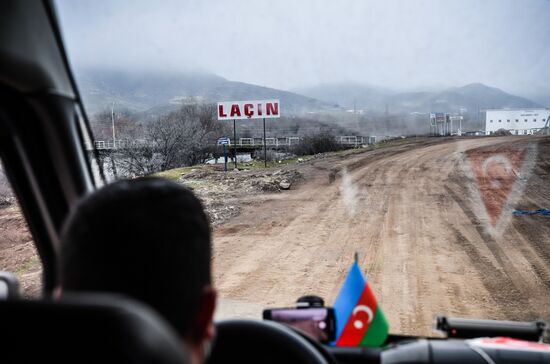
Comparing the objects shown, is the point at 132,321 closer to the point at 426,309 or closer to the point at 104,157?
the point at 104,157

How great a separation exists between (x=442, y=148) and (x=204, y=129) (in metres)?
13.2

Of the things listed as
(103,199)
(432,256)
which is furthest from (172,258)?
(432,256)

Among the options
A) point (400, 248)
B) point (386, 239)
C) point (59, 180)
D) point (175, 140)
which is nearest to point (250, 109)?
point (175, 140)

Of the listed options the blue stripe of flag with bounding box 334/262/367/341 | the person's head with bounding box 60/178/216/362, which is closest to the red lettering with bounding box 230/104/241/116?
the blue stripe of flag with bounding box 334/262/367/341

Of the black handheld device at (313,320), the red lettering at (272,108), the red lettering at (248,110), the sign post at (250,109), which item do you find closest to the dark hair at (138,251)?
the black handheld device at (313,320)

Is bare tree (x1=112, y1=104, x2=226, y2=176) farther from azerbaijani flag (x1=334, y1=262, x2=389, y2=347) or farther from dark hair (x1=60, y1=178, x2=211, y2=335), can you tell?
dark hair (x1=60, y1=178, x2=211, y2=335)

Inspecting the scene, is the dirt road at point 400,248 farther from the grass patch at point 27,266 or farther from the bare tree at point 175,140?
the grass patch at point 27,266

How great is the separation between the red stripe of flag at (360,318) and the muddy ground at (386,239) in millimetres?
1947

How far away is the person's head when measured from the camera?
0.70m

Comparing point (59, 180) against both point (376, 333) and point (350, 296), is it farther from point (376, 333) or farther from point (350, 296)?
point (376, 333)

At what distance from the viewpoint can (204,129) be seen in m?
11.8

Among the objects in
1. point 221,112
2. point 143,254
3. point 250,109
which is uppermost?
point 250,109

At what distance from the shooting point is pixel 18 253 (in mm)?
6621

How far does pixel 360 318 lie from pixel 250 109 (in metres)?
14.5
